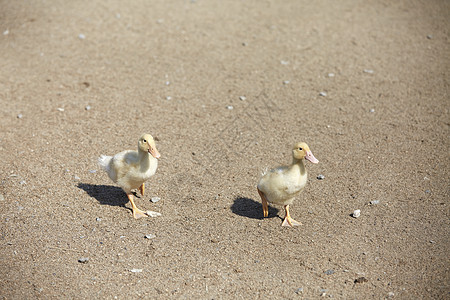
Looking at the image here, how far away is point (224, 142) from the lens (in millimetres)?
7703

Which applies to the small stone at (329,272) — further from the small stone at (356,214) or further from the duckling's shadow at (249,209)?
the duckling's shadow at (249,209)

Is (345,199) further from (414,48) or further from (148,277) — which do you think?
(414,48)

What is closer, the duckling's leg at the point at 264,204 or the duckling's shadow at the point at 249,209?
the duckling's leg at the point at 264,204

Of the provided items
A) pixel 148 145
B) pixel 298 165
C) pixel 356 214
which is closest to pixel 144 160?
pixel 148 145

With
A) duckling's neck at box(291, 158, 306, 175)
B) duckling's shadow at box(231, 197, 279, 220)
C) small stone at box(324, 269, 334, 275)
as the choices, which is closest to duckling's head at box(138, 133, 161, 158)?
duckling's shadow at box(231, 197, 279, 220)

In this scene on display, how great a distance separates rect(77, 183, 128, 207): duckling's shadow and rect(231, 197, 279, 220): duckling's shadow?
1505 mm

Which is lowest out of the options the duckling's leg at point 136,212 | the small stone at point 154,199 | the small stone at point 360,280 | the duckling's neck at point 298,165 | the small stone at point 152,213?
the small stone at point 154,199

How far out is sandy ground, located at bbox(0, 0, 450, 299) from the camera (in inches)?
210

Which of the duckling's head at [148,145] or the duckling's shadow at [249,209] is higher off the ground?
the duckling's head at [148,145]

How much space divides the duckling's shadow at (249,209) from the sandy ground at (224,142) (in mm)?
28

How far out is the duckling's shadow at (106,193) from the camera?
21.1 feet

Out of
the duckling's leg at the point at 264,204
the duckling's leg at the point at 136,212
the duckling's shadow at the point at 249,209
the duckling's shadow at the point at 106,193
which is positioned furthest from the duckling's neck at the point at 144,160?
the duckling's leg at the point at 264,204

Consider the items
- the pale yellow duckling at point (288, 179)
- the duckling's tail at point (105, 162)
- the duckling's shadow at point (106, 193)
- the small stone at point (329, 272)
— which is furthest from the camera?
the duckling's shadow at point (106, 193)

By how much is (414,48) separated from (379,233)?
586cm
